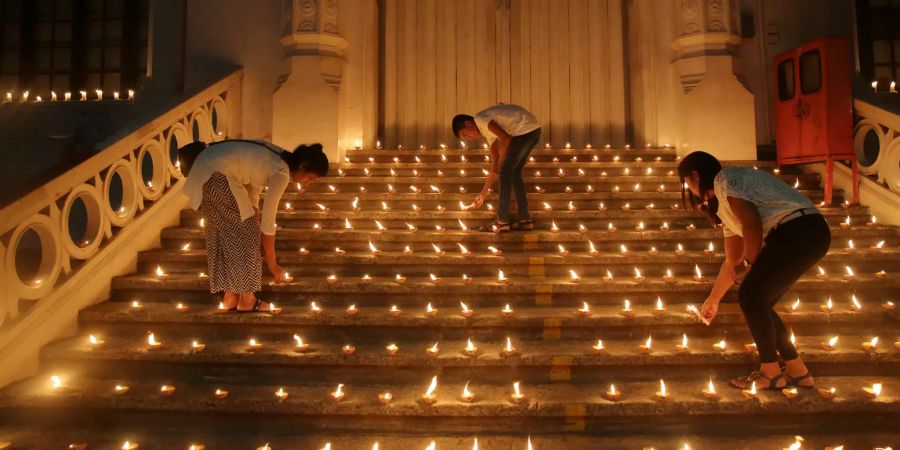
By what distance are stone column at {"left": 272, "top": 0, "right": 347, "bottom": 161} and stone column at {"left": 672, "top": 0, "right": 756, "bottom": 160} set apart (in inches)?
184

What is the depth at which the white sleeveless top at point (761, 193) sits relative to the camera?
3188 mm

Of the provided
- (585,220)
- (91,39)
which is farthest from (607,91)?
(91,39)

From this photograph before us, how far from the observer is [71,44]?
9.06 metres

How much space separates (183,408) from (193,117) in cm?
393

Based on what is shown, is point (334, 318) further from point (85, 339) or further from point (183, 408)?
point (85, 339)

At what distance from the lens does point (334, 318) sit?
4.03 meters

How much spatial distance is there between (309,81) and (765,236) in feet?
19.4

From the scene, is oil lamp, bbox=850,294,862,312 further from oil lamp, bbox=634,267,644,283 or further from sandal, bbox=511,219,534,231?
sandal, bbox=511,219,534,231

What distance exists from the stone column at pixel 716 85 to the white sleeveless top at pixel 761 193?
4405 mm

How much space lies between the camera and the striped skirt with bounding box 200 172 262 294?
3918 mm

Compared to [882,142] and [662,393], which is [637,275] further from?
[882,142]

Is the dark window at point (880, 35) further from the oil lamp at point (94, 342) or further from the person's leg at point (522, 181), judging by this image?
the oil lamp at point (94, 342)

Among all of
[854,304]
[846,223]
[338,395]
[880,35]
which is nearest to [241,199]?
[338,395]

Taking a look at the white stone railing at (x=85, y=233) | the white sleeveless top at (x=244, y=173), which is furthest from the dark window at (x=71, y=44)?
the white sleeveless top at (x=244, y=173)
